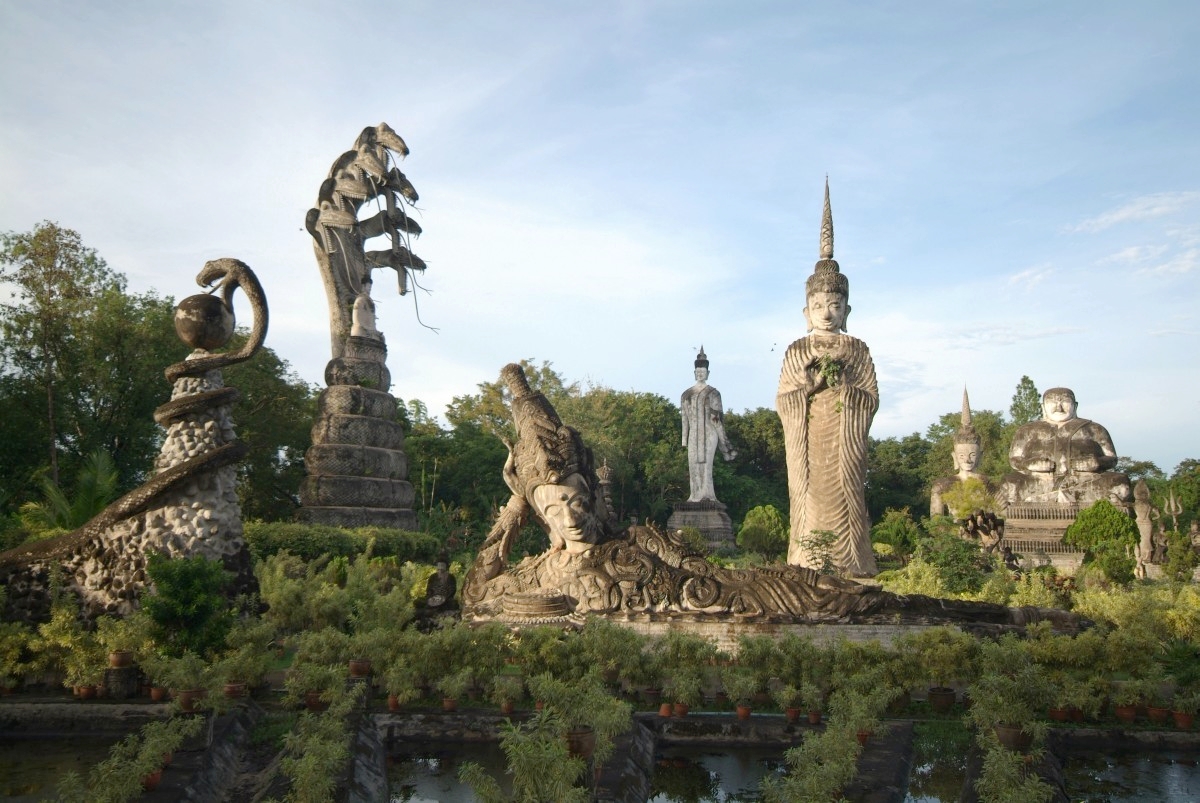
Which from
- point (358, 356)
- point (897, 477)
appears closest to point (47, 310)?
point (358, 356)

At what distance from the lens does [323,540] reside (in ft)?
51.2

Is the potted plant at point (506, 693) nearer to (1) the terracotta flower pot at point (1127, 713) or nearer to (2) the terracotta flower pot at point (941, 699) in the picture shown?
(2) the terracotta flower pot at point (941, 699)

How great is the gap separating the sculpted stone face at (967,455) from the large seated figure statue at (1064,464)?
5.40 feet

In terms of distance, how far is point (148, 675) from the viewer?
5.88 meters

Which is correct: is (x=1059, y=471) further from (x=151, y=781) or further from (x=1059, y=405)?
(x=151, y=781)

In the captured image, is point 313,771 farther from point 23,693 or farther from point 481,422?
point 481,422

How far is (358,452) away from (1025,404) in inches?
1361

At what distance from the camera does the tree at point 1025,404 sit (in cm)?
4319

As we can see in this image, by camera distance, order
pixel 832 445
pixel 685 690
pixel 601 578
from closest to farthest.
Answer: pixel 685 690 → pixel 601 578 → pixel 832 445

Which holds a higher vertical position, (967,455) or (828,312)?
(828,312)

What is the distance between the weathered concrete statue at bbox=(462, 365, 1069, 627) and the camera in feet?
24.6

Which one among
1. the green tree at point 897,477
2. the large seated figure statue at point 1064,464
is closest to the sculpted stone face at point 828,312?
the large seated figure statue at point 1064,464

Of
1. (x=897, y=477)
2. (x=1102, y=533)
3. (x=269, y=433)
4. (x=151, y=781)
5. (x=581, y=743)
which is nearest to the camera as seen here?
(x=151, y=781)

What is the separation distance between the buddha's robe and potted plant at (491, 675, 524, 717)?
774 centimetres
